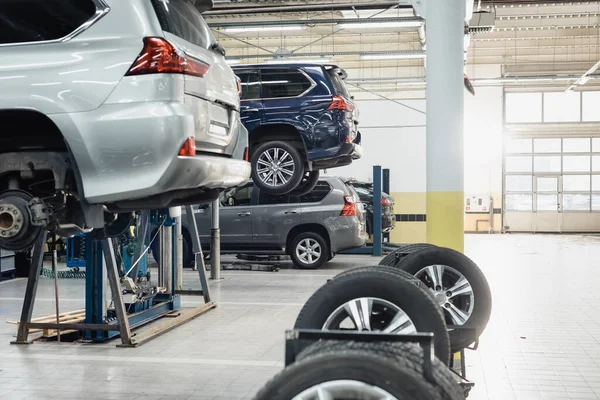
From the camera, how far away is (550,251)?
16328 millimetres

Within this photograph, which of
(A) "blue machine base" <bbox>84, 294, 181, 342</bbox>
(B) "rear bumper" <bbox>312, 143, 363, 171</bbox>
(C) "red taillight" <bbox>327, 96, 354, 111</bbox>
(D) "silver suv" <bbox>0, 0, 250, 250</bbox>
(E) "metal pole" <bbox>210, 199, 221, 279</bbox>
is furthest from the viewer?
(E) "metal pole" <bbox>210, 199, 221, 279</bbox>

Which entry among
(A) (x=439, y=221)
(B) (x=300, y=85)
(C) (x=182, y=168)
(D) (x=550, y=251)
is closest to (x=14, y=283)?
(B) (x=300, y=85)

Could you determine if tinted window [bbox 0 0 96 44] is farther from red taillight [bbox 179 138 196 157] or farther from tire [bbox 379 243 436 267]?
tire [bbox 379 243 436 267]

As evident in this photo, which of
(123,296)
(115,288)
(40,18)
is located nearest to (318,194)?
(123,296)

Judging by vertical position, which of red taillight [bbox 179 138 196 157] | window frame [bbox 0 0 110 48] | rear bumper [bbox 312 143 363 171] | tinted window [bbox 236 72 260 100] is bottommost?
red taillight [bbox 179 138 196 157]

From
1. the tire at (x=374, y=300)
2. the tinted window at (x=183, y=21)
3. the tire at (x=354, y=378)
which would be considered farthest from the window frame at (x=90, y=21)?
the tire at (x=354, y=378)

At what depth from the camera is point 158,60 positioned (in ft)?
10.9

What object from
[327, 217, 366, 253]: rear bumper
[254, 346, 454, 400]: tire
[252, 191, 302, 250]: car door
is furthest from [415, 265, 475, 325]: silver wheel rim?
[252, 191, 302, 250]: car door

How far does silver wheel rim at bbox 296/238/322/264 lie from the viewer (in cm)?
1238

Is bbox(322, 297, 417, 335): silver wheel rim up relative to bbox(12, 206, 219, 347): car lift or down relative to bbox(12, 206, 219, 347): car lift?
up

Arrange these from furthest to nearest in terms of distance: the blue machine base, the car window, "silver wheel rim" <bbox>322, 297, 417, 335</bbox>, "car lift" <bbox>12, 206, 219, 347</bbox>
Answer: the car window < the blue machine base < "car lift" <bbox>12, 206, 219, 347</bbox> < "silver wheel rim" <bbox>322, 297, 417, 335</bbox>

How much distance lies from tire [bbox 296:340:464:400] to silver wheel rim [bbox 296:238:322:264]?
1011 centimetres

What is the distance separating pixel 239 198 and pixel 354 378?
10.7 meters

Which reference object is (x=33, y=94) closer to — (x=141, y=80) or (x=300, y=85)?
(x=141, y=80)
